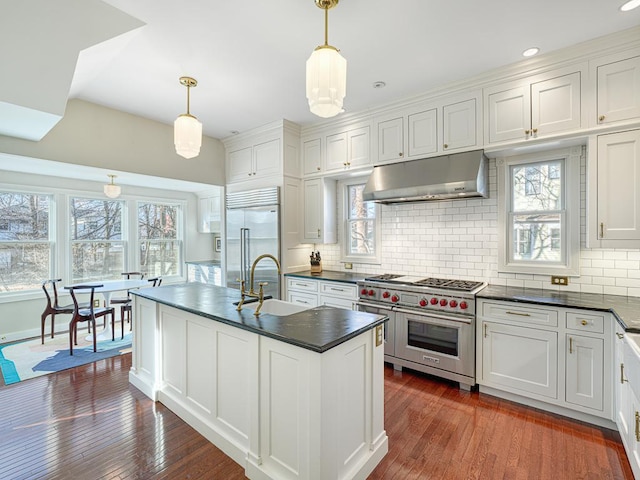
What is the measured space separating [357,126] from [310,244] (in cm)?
179

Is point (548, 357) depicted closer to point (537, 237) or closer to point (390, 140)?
point (537, 237)

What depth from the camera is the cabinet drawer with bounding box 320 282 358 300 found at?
11.9ft

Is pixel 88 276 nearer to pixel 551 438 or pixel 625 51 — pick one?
pixel 551 438

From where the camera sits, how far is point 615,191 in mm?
2439

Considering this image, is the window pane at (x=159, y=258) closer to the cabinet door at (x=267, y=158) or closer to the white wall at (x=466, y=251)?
the cabinet door at (x=267, y=158)

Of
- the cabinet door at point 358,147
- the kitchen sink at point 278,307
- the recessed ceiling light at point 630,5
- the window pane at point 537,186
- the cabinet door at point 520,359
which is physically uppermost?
the recessed ceiling light at point 630,5

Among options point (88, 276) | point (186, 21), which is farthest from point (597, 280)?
point (88, 276)

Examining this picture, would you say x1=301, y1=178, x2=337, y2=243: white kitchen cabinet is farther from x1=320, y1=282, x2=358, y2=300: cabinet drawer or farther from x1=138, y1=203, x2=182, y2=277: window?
x1=138, y1=203, x2=182, y2=277: window

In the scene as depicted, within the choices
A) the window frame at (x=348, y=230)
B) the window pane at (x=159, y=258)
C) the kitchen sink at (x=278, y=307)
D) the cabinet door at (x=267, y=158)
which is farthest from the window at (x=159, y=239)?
the kitchen sink at (x=278, y=307)

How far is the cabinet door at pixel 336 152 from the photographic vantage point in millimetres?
4008

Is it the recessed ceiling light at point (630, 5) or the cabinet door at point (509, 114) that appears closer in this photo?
the recessed ceiling light at point (630, 5)

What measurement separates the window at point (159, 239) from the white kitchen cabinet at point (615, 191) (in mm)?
6356

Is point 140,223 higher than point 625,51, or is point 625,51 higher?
point 625,51

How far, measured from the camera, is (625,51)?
2385 millimetres
